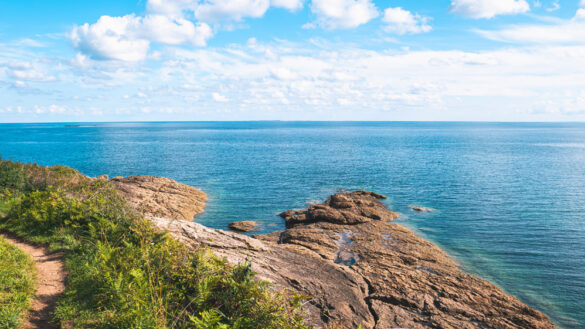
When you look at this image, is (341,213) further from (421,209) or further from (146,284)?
(146,284)

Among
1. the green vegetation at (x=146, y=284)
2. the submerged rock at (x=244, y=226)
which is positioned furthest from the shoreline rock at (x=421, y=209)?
Result: the green vegetation at (x=146, y=284)

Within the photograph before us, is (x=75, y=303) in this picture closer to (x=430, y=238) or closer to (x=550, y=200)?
(x=430, y=238)

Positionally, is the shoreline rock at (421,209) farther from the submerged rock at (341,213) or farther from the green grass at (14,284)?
the green grass at (14,284)

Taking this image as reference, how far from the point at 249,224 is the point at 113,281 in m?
23.5

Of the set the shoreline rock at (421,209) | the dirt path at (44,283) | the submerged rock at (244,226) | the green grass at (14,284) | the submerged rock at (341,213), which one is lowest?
the submerged rock at (244,226)

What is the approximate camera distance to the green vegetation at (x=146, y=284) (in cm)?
924

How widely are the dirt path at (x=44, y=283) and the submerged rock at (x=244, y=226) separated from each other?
18.9m

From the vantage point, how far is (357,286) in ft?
57.6

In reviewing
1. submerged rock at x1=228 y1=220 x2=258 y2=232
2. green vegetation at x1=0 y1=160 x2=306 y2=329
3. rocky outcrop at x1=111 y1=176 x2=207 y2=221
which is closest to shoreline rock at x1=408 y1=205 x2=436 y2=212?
submerged rock at x1=228 y1=220 x2=258 y2=232

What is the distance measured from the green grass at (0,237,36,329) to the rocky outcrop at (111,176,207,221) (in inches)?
767

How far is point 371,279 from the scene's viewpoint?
19.4 metres

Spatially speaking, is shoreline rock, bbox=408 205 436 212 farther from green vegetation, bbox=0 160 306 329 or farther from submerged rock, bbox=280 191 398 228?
green vegetation, bbox=0 160 306 329

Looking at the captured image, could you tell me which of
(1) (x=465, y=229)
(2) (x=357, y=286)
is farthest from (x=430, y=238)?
(2) (x=357, y=286)

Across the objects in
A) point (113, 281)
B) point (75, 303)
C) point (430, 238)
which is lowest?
point (430, 238)
